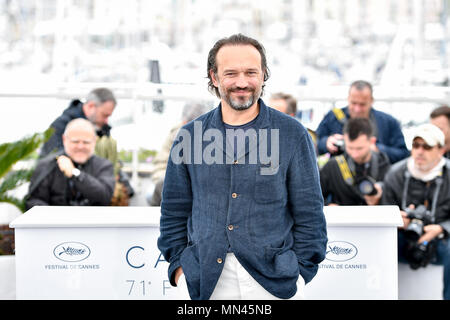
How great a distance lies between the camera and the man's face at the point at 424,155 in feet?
15.0

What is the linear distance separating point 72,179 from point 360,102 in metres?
2.24

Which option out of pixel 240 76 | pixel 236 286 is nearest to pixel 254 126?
pixel 240 76

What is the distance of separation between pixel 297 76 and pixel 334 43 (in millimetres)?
3584

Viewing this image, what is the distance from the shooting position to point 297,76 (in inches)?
663

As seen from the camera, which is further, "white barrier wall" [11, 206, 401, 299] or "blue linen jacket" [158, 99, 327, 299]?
"white barrier wall" [11, 206, 401, 299]

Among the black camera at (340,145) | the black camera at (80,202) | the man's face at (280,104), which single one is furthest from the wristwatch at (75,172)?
the black camera at (340,145)

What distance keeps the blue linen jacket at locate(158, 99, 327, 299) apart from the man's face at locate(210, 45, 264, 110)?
10cm

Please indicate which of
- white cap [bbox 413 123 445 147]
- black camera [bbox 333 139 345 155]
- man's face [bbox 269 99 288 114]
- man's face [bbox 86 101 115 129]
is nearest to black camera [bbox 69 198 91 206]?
man's face [bbox 86 101 115 129]

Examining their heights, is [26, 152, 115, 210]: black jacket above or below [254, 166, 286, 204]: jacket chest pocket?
below

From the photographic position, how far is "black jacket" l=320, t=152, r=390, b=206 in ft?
16.0

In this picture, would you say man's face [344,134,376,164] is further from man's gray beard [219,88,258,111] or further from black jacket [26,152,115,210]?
man's gray beard [219,88,258,111]
